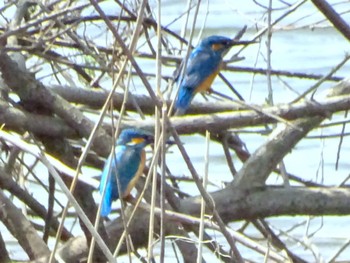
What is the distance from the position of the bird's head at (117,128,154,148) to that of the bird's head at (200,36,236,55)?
705mm

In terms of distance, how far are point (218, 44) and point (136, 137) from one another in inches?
36.7

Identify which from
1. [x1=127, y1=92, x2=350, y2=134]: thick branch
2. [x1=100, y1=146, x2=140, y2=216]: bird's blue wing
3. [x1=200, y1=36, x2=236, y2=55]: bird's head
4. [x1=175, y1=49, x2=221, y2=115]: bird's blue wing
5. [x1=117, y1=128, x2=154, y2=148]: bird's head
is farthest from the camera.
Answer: [x1=200, y1=36, x2=236, y2=55]: bird's head

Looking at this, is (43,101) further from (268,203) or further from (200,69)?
(200,69)

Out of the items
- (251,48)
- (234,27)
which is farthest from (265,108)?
(234,27)

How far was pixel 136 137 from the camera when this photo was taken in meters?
3.49

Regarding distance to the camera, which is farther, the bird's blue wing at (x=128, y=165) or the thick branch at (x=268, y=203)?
the bird's blue wing at (x=128, y=165)

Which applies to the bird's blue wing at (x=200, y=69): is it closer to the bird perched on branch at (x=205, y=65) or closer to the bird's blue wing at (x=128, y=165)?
the bird perched on branch at (x=205, y=65)

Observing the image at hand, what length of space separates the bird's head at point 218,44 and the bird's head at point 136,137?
0.71m

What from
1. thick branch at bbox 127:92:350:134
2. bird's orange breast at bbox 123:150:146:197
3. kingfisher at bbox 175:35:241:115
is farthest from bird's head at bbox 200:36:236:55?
thick branch at bbox 127:92:350:134

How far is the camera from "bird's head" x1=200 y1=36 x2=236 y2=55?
4.19 meters

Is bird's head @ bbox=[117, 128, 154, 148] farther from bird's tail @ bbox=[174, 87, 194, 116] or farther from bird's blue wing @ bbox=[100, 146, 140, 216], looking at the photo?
bird's tail @ bbox=[174, 87, 194, 116]

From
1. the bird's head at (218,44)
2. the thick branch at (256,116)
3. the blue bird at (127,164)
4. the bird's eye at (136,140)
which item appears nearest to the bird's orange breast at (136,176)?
the blue bird at (127,164)

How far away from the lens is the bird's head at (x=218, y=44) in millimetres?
4191

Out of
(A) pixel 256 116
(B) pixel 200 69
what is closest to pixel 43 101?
(A) pixel 256 116
